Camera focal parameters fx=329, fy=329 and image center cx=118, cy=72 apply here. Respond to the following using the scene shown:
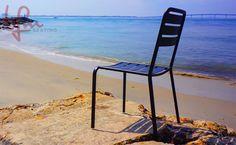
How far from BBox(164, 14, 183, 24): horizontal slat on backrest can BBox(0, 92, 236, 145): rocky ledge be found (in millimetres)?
914

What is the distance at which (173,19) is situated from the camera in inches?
105

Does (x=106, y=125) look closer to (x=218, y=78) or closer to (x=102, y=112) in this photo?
(x=102, y=112)

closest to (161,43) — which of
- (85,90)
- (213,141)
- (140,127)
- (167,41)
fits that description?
(167,41)

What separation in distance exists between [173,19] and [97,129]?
1122 mm

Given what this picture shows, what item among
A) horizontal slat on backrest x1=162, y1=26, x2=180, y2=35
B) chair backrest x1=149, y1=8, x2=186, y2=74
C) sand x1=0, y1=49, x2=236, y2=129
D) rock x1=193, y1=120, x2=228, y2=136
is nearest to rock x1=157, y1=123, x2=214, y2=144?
rock x1=193, y1=120, x2=228, y2=136

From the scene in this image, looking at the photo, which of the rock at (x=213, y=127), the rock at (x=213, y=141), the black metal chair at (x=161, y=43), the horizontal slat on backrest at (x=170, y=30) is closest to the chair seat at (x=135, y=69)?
the black metal chair at (x=161, y=43)

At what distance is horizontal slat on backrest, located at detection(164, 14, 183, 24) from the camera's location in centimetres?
252

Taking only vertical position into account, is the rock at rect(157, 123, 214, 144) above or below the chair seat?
below

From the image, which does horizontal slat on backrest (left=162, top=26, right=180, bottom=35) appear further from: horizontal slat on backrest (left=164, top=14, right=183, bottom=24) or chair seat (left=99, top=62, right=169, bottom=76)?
chair seat (left=99, top=62, right=169, bottom=76)

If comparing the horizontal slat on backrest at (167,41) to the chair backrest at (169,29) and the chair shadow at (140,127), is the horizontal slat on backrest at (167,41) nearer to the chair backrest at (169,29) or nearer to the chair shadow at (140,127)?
the chair backrest at (169,29)

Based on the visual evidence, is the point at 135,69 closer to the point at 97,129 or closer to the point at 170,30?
the point at 170,30

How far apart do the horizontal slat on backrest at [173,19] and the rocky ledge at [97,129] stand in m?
0.91

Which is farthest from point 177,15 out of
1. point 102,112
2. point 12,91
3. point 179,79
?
point 179,79

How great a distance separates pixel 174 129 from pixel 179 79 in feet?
17.6
